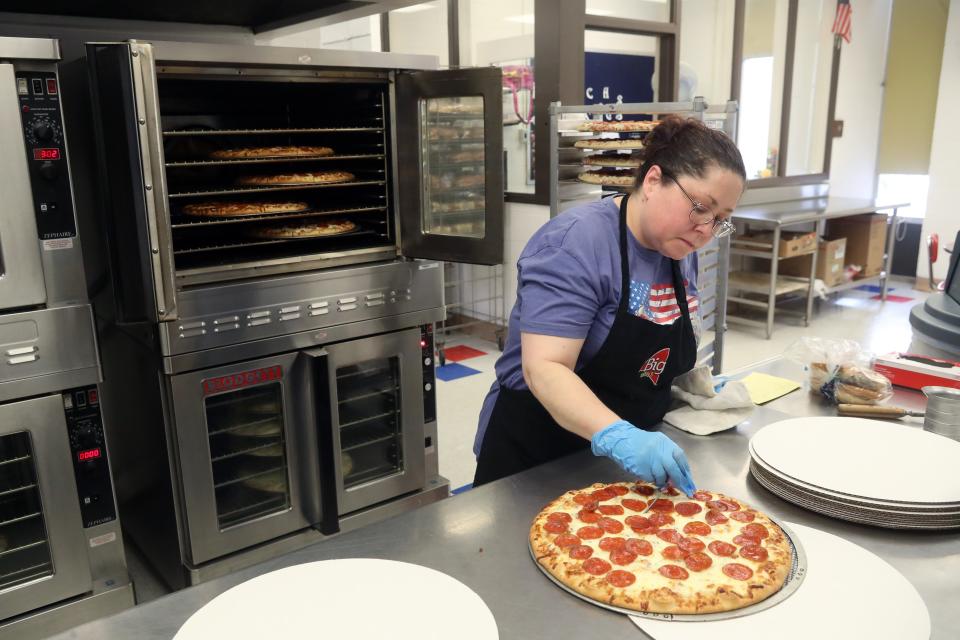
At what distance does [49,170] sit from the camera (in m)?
2.11

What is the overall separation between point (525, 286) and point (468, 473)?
7.08 feet

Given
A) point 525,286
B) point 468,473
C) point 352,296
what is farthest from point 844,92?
point 525,286

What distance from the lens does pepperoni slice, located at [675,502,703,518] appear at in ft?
4.64

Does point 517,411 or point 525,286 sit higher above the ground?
point 525,286

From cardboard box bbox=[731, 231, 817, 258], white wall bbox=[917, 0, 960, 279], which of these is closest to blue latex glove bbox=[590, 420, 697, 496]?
cardboard box bbox=[731, 231, 817, 258]

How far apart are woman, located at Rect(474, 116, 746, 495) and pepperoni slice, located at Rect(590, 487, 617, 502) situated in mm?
63

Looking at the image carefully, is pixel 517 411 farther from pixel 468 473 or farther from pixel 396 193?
pixel 468 473

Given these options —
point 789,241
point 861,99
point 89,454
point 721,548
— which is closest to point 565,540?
point 721,548

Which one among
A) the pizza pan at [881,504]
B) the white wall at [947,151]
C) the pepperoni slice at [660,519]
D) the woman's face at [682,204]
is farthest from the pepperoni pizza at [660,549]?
the white wall at [947,151]

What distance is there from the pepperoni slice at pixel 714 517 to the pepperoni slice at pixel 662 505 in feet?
0.23

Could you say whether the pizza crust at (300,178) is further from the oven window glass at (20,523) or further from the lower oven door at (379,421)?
the oven window glass at (20,523)

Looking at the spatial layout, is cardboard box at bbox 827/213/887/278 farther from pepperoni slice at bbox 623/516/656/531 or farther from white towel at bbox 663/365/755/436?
pepperoni slice at bbox 623/516/656/531

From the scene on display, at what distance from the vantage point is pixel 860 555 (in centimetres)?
125

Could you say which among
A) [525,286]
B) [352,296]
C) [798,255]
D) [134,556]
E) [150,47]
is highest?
[150,47]
